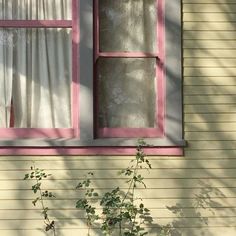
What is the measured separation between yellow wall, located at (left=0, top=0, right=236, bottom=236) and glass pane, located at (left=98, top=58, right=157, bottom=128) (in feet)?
1.17

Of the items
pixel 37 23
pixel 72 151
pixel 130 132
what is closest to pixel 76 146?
pixel 72 151

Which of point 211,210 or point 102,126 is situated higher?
point 102,126

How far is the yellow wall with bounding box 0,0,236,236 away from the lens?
6.02 m

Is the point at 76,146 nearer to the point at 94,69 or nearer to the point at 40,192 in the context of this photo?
the point at 40,192

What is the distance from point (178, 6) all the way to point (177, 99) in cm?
91

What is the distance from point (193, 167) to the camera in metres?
6.11

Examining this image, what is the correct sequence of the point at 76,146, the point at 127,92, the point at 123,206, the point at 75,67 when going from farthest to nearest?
the point at 127,92, the point at 75,67, the point at 76,146, the point at 123,206

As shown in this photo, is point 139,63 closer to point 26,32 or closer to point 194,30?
point 194,30

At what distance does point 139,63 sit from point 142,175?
44.2 inches

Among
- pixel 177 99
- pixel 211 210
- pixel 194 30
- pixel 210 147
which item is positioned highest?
pixel 194 30

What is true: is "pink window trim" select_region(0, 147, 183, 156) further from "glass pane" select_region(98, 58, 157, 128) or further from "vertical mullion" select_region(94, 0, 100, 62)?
"vertical mullion" select_region(94, 0, 100, 62)

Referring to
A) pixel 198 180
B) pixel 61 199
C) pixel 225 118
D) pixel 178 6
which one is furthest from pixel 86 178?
pixel 178 6

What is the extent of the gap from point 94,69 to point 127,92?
407 millimetres

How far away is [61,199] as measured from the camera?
603cm
